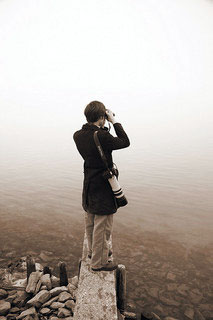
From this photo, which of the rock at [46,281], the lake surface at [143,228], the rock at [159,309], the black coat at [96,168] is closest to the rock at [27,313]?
the rock at [46,281]

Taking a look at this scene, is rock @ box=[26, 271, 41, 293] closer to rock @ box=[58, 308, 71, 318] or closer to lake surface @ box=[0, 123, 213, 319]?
rock @ box=[58, 308, 71, 318]

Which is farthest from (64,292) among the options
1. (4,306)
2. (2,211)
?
(2,211)

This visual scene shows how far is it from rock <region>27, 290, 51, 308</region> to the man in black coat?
5.11ft

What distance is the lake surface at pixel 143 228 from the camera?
6.72m

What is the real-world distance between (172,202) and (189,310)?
8615 mm

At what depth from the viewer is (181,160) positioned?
90.9 feet

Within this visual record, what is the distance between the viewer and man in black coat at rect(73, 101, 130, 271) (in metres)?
3.67

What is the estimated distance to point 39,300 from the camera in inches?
Answer: 182

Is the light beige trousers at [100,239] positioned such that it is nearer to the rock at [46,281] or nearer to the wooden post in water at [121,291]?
the wooden post in water at [121,291]

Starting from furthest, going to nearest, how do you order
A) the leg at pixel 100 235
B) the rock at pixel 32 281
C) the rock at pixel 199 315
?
the rock at pixel 199 315 < the rock at pixel 32 281 < the leg at pixel 100 235

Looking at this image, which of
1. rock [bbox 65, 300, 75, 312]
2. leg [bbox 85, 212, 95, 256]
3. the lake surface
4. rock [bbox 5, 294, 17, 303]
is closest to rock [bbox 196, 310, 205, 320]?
the lake surface

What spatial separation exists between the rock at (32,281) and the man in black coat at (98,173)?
209 centimetres

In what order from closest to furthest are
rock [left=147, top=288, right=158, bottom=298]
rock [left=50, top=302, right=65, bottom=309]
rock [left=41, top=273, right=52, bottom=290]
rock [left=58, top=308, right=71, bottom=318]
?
rock [left=58, top=308, right=71, bottom=318] → rock [left=50, top=302, right=65, bottom=309] → rock [left=41, top=273, right=52, bottom=290] → rock [left=147, top=288, right=158, bottom=298]

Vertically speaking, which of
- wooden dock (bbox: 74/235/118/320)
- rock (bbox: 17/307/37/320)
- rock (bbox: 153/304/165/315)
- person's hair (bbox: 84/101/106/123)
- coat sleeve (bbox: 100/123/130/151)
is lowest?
rock (bbox: 153/304/165/315)
